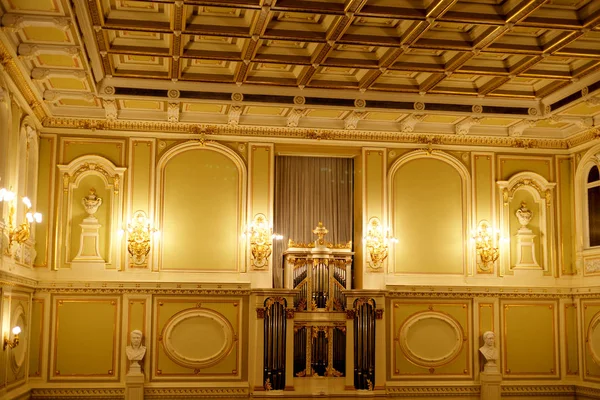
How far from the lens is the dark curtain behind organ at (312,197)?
18953mm

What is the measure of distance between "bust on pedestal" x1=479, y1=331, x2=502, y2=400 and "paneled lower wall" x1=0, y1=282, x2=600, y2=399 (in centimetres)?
23

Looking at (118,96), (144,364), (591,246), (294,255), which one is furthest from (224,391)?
(591,246)

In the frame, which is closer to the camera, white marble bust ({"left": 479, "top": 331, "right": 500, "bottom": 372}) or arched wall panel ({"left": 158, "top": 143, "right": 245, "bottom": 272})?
arched wall panel ({"left": 158, "top": 143, "right": 245, "bottom": 272})

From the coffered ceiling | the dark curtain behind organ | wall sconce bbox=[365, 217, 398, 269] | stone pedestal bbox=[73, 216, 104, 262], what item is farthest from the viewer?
the dark curtain behind organ

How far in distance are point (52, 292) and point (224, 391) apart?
386 centimetres

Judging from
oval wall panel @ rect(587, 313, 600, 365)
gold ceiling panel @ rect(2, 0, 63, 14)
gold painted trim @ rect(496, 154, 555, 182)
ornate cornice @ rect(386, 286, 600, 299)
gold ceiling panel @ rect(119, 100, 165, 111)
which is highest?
gold ceiling panel @ rect(2, 0, 63, 14)

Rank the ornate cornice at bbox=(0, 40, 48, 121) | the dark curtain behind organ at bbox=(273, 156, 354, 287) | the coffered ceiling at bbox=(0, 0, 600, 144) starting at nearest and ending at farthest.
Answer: the coffered ceiling at bbox=(0, 0, 600, 144), the ornate cornice at bbox=(0, 40, 48, 121), the dark curtain behind organ at bbox=(273, 156, 354, 287)

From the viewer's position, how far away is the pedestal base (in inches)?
699

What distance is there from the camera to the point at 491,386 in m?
17.8

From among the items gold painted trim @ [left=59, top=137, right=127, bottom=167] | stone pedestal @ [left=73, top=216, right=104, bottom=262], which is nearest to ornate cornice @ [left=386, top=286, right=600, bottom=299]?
stone pedestal @ [left=73, top=216, right=104, bottom=262]

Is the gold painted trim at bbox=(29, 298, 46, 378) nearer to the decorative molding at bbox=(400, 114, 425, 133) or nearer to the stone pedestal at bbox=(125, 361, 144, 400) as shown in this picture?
the stone pedestal at bbox=(125, 361, 144, 400)

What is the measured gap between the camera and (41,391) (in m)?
16.5

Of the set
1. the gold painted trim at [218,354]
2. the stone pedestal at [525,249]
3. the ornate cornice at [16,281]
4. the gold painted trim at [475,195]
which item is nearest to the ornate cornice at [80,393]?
the gold painted trim at [218,354]

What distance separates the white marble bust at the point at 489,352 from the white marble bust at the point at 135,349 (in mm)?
A: 6905
